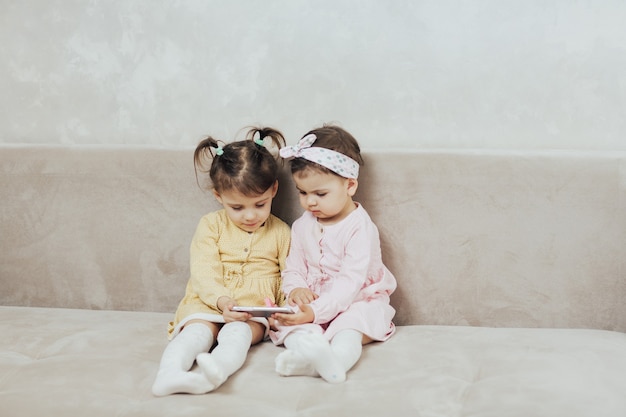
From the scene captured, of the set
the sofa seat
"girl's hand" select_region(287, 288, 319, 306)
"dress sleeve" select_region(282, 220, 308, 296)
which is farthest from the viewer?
"dress sleeve" select_region(282, 220, 308, 296)

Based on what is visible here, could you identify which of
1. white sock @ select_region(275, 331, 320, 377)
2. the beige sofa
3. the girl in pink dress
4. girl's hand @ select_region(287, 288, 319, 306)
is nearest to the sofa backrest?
the beige sofa

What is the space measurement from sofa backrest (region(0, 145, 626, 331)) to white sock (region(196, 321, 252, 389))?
462 millimetres

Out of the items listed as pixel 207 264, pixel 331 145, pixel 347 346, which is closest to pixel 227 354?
pixel 347 346

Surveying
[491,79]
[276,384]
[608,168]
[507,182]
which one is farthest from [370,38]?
[276,384]

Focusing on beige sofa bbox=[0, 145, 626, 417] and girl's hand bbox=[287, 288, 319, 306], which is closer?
beige sofa bbox=[0, 145, 626, 417]

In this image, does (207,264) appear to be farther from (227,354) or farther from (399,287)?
(399,287)

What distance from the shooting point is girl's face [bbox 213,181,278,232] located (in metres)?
2.24

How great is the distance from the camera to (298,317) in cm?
208

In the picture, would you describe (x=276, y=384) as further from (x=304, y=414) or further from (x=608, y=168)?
(x=608, y=168)

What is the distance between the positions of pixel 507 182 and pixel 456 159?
6.4 inches

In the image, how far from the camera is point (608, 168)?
218 cm

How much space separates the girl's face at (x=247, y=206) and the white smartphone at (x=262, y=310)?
1.01 feet

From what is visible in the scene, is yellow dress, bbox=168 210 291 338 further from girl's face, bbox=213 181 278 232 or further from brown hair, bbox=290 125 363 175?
brown hair, bbox=290 125 363 175

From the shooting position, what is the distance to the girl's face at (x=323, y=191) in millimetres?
2182
